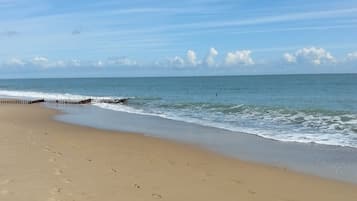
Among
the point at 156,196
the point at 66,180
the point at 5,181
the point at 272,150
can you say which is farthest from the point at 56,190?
the point at 272,150

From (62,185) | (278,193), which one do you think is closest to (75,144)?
(62,185)

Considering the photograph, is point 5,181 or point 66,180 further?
point 66,180

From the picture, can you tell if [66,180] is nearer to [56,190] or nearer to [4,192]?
[56,190]

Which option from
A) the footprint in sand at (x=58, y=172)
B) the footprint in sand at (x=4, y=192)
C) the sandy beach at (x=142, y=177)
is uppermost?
the footprint in sand at (x=4, y=192)

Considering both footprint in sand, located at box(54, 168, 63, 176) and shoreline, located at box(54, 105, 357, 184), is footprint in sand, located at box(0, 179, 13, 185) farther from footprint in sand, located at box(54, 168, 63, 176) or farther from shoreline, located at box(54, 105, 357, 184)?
shoreline, located at box(54, 105, 357, 184)

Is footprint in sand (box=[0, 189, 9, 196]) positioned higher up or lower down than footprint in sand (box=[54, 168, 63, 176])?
higher up

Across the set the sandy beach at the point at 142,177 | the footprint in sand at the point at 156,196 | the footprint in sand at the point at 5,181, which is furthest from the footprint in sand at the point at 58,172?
the footprint in sand at the point at 156,196

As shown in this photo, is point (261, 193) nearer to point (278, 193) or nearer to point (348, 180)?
point (278, 193)

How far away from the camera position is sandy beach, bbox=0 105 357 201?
727 centimetres

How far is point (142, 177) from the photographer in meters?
8.56

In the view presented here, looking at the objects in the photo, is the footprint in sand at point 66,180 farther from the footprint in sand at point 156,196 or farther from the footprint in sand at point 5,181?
the footprint in sand at point 156,196

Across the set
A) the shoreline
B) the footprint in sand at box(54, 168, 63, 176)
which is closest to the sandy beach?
the footprint in sand at box(54, 168, 63, 176)

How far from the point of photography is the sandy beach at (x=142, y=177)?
7.27 metres

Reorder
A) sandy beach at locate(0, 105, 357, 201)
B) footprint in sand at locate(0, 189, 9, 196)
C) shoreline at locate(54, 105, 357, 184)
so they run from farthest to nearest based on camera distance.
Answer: shoreline at locate(54, 105, 357, 184), sandy beach at locate(0, 105, 357, 201), footprint in sand at locate(0, 189, 9, 196)
